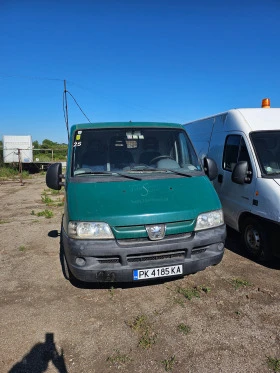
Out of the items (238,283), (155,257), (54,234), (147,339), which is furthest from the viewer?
(54,234)

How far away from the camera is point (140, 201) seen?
128 inches

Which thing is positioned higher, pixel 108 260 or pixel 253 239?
pixel 108 260

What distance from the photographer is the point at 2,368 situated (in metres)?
2.40

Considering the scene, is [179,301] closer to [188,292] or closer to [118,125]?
[188,292]

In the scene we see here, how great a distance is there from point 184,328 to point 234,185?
9.39 feet

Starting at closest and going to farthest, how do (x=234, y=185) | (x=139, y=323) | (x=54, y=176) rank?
1. (x=139, y=323)
2. (x=54, y=176)
3. (x=234, y=185)

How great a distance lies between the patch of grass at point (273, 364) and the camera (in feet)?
7.68

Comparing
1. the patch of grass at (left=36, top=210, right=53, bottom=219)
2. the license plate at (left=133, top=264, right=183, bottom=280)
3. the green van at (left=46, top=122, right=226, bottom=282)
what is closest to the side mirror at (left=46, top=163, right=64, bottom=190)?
the green van at (left=46, top=122, right=226, bottom=282)

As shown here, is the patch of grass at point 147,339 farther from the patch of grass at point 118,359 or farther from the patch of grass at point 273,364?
the patch of grass at point 273,364

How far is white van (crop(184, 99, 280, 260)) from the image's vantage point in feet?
13.3

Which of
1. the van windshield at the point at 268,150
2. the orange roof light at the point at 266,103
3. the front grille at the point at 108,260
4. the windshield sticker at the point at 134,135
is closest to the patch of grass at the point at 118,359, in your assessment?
the front grille at the point at 108,260

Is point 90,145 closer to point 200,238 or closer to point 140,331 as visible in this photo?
point 200,238

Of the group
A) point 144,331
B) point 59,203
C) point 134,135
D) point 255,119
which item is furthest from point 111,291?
point 59,203

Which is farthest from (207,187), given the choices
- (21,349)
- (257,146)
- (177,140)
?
(21,349)
